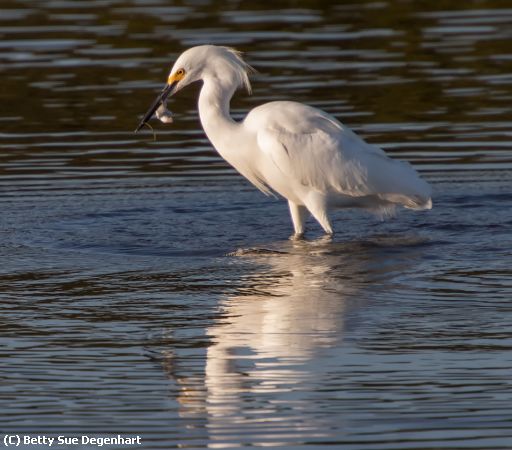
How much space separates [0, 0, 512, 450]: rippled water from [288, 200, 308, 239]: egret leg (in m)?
0.28

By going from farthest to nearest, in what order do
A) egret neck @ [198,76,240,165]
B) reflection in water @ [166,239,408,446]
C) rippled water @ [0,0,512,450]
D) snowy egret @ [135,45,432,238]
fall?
egret neck @ [198,76,240,165]
snowy egret @ [135,45,432,238]
rippled water @ [0,0,512,450]
reflection in water @ [166,239,408,446]

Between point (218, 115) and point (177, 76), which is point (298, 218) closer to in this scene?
point (218, 115)

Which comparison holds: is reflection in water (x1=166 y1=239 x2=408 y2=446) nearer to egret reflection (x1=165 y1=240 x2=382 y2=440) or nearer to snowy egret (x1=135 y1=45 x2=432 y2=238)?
egret reflection (x1=165 y1=240 x2=382 y2=440)

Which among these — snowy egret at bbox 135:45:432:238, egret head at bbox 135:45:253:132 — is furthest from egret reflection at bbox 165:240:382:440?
egret head at bbox 135:45:253:132

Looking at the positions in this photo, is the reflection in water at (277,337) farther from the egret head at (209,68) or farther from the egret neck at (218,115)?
the egret head at (209,68)

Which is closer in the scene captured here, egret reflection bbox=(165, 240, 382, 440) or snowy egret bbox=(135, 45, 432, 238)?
egret reflection bbox=(165, 240, 382, 440)

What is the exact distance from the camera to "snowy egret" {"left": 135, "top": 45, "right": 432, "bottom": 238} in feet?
35.8

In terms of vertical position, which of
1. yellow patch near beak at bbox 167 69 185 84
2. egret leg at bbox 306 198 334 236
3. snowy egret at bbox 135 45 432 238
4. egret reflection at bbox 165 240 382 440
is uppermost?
yellow patch near beak at bbox 167 69 185 84

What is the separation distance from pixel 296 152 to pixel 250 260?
3.61 feet

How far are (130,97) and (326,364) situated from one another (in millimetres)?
9279

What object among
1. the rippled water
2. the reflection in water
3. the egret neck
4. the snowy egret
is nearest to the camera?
the reflection in water

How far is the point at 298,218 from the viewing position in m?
11.2

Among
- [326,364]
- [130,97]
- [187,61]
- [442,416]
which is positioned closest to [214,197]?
[187,61]

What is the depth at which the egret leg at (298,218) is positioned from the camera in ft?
36.7
